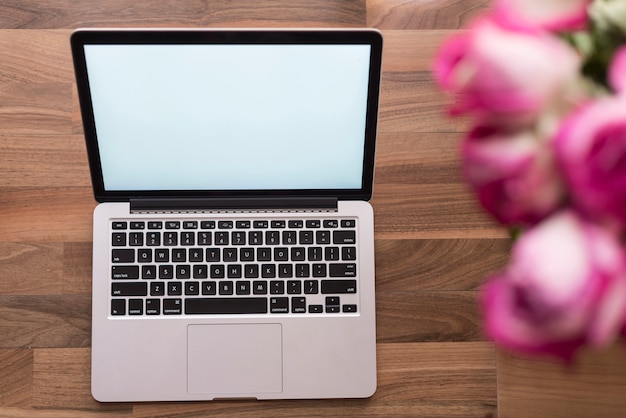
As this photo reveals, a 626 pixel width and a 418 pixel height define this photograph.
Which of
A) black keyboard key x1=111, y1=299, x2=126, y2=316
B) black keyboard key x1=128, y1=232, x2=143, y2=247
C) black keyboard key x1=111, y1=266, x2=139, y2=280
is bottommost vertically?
black keyboard key x1=111, y1=299, x2=126, y2=316

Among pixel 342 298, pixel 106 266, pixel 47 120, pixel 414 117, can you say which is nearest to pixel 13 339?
pixel 106 266

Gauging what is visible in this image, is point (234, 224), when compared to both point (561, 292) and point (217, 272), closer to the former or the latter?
point (217, 272)

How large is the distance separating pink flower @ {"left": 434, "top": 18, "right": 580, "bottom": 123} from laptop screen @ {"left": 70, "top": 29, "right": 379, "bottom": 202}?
41 cm

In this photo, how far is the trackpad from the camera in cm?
78

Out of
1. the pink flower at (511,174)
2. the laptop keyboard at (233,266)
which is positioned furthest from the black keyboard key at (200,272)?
the pink flower at (511,174)

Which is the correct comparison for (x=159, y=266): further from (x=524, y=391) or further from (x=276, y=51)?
(x=524, y=391)

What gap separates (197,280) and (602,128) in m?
0.59

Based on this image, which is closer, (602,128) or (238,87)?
(602,128)

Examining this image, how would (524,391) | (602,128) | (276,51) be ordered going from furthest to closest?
(524,391), (276,51), (602,128)

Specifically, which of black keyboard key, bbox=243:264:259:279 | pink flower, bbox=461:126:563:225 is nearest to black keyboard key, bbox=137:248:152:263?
black keyboard key, bbox=243:264:259:279

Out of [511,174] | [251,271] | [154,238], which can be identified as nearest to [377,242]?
[251,271]

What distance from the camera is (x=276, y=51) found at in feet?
2.27

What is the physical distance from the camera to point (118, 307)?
775mm

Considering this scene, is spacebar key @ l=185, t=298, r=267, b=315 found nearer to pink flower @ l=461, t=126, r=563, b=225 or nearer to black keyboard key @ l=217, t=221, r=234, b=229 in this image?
black keyboard key @ l=217, t=221, r=234, b=229
